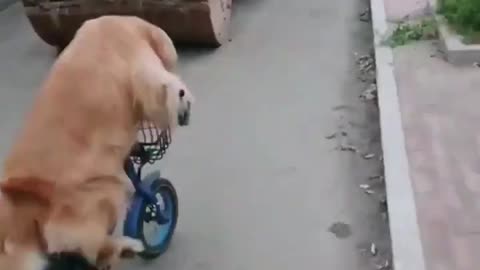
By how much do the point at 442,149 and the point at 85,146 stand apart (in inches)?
81.6

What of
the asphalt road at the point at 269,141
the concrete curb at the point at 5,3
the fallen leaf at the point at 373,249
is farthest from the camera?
the concrete curb at the point at 5,3

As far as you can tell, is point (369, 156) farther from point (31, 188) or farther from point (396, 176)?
point (31, 188)

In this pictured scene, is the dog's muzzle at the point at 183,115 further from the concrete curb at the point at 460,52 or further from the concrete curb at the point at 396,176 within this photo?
the concrete curb at the point at 460,52

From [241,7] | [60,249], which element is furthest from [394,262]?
[241,7]

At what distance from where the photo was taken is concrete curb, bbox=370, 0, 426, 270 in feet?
12.6

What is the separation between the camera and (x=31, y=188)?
126 inches

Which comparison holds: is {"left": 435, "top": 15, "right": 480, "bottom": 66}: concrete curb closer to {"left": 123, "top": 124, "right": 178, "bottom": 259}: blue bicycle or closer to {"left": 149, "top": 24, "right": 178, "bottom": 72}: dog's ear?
{"left": 123, "top": 124, "right": 178, "bottom": 259}: blue bicycle

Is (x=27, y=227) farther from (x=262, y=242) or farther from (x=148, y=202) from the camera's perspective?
(x=262, y=242)

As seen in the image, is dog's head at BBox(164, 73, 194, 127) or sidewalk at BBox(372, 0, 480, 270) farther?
sidewalk at BBox(372, 0, 480, 270)

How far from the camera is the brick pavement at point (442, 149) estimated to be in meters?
3.90

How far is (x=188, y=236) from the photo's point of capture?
4.38m

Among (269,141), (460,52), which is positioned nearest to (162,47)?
(269,141)

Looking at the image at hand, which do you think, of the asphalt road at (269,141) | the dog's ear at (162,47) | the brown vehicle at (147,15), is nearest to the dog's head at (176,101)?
the dog's ear at (162,47)

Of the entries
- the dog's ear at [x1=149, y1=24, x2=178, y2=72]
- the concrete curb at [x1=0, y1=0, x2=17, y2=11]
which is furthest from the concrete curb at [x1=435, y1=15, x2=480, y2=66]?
the concrete curb at [x1=0, y1=0, x2=17, y2=11]
